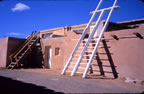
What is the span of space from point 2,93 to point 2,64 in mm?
11506

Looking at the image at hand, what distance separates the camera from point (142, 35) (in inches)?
326

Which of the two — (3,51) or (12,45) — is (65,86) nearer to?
(12,45)

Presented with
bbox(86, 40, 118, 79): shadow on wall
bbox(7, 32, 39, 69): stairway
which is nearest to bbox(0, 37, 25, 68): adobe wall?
bbox(7, 32, 39, 69): stairway

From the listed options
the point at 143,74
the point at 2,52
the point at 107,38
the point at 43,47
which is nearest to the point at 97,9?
the point at 107,38

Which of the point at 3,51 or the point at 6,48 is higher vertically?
the point at 6,48

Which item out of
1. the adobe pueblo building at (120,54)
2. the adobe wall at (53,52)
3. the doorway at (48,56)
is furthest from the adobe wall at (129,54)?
the doorway at (48,56)

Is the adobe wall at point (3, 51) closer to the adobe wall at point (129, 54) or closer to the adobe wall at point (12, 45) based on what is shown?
the adobe wall at point (12, 45)

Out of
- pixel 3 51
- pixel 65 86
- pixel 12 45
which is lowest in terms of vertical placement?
pixel 65 86

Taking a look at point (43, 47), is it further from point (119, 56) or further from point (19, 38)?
point (119, 56)

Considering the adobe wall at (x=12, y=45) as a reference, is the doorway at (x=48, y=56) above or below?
below

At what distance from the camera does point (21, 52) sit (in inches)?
638

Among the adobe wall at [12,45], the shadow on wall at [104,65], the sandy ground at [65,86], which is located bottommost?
the sandy ground at [65,86]

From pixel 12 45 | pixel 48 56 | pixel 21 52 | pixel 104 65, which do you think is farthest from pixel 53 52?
pixel 104 65

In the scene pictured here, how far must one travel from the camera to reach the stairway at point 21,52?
1464 cm
